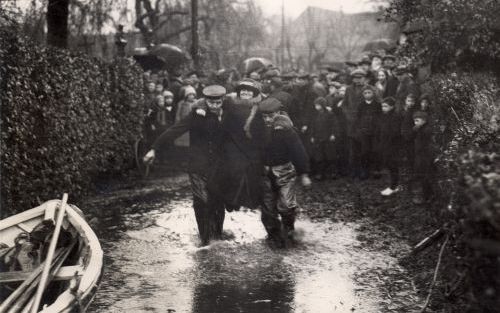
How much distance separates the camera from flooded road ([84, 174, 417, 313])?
21.2 ft

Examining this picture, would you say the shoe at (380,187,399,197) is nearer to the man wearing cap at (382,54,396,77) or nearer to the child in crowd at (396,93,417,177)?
the child in crowd at (396,93,417,177)

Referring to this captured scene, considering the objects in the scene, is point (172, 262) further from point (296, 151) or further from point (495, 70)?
point (495, 70)

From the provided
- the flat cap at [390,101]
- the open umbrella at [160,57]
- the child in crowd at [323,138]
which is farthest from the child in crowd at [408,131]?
the open umbrella at [160,57]

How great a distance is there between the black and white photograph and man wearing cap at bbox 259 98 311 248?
0.02 m

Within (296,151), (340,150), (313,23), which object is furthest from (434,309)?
(313,23)

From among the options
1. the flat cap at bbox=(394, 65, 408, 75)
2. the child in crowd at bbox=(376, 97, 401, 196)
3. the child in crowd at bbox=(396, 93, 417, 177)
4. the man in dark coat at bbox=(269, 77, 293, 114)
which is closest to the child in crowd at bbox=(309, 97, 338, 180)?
the man in dark coat at bbox=(269, 77, 293, 114)

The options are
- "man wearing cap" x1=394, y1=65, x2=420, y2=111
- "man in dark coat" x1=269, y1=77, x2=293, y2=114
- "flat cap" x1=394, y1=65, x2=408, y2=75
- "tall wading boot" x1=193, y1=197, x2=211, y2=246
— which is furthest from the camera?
"flat cap" x1=394, y1=65, x2=408, y2=75

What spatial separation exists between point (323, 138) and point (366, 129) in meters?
1.47

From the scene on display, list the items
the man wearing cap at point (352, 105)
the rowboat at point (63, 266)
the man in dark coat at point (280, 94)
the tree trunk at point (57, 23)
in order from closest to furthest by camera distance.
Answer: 1. the rowboat at point (63, 266)
2. the man in dark coat at point (280, 94)
3. the man wearing cap at point (352, 105)
4. the tree trunk at point (57, 23)

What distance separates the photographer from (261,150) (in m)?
8.91

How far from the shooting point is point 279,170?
8.76 meters

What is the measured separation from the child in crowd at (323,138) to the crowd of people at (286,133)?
2 cm

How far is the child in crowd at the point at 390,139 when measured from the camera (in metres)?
12.4

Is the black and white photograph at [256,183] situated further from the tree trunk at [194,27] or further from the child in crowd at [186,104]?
the tree trunk at [194,27]
